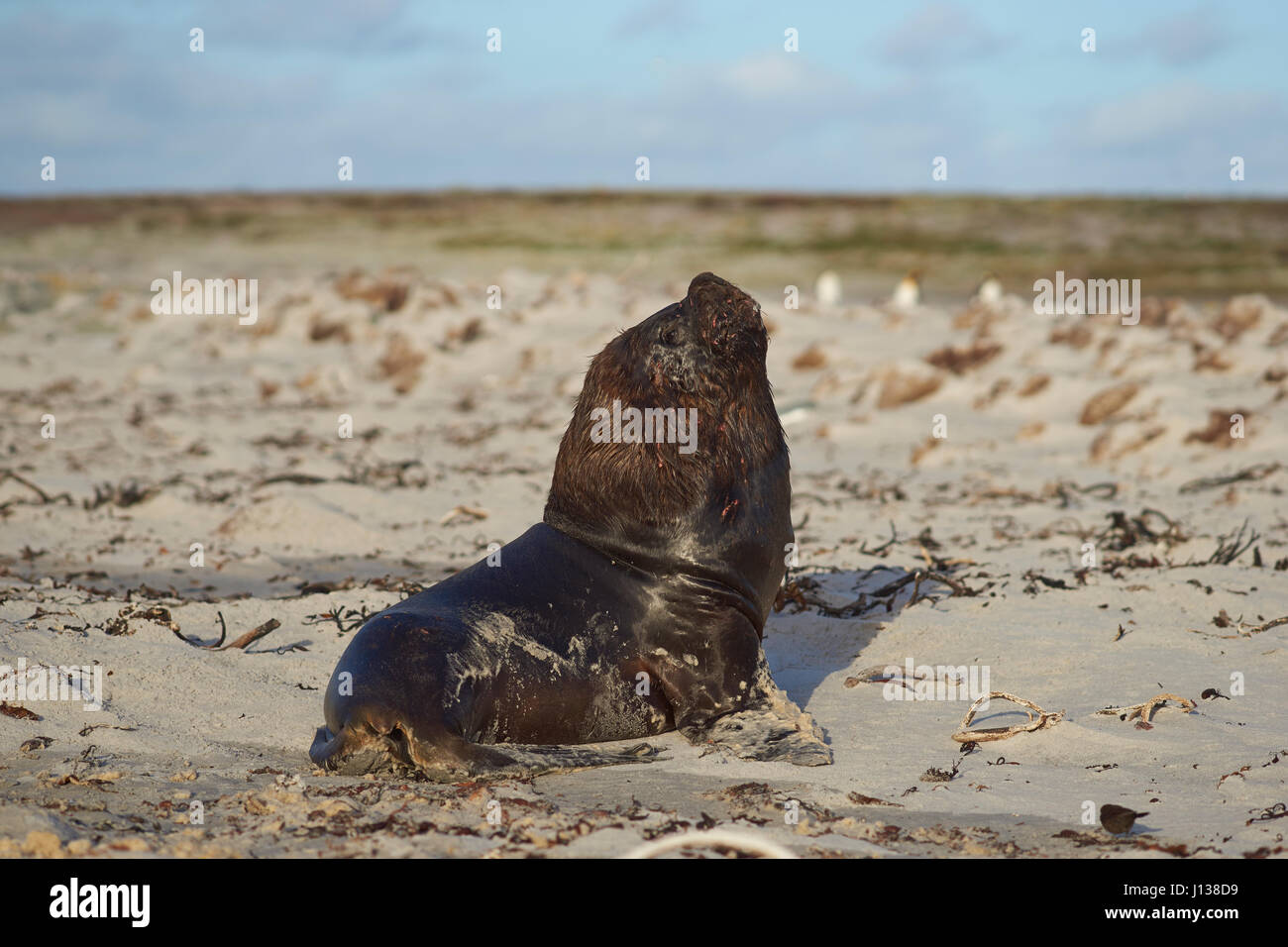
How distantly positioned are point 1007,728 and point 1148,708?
0.46 meters

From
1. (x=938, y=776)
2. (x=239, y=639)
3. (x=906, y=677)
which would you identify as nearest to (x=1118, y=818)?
(x=938, y=776)

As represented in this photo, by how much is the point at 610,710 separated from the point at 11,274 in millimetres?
20642

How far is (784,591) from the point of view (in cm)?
572

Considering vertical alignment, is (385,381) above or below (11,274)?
below

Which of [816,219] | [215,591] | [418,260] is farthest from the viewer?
[816,219]

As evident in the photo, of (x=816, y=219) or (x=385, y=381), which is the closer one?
(x=385, y=381)

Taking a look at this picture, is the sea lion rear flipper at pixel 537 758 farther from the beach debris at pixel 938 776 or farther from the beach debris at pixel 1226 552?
the beach debris at pixel 1226 552

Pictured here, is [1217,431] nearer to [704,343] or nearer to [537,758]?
[704,343]

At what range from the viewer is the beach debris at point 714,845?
309cm

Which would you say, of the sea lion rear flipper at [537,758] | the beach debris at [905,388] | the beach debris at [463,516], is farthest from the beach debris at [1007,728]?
the beach debris at [905,388]

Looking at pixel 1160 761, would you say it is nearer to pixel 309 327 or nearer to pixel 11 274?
pixel 309 327

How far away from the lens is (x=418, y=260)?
36.3 meters

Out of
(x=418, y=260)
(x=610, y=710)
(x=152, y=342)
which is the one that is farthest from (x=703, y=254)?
(x=610, y=710)
